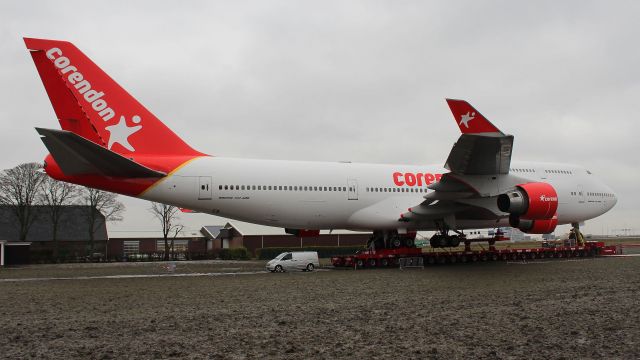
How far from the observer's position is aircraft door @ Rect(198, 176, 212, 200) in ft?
65.9

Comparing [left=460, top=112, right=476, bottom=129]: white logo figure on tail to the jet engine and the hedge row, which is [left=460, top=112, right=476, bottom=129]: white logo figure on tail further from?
the hedge row

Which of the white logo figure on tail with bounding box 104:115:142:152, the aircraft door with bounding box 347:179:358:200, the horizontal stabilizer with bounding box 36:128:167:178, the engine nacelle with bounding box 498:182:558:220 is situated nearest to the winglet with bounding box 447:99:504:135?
the engine nacelle with bounding box 498:182:558:220

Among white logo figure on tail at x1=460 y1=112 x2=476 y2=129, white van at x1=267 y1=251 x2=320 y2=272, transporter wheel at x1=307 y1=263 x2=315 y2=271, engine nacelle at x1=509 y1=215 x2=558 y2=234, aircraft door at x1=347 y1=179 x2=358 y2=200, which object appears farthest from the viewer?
transporter wheel at x1=307 y1=263 x2=315 y2=271

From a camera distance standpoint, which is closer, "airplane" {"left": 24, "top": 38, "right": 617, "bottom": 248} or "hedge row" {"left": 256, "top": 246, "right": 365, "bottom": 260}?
"airplane" {"left": 24, "top": 38, "right": 617, "bottom": 248}

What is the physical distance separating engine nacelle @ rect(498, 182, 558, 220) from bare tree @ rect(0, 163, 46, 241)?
143 feet

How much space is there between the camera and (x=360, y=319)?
30.5 ft

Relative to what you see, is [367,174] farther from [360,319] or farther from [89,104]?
[360,319]

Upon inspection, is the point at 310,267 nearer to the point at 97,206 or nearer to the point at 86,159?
the point at 86,159

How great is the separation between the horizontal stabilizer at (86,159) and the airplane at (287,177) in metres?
0.03

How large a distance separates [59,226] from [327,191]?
4037 cm

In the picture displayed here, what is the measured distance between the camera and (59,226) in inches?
2098

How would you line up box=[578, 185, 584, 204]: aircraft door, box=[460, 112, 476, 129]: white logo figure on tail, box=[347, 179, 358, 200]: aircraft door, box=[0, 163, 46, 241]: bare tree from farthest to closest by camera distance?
box=[0, 163, 46, 241]: bare tree → box=[578, 185, 584, 204]: aircraft door → box=[347, 179, 358, 200]: aircraft door → box=[460, 112, 476, 129]: white logo figure on tail

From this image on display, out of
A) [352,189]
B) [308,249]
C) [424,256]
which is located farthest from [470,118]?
[308,249]

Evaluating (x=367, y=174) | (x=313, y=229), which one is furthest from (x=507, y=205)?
(x=313, y=229)
